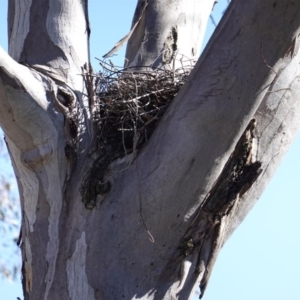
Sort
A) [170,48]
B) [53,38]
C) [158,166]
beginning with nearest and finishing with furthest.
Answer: [158,166] < [53,38] < [170,48]

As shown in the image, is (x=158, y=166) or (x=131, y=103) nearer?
(x=158, y=166)

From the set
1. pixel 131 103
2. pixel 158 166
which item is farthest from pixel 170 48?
pixel 158 166

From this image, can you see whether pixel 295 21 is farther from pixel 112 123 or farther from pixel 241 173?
pixel 112 123

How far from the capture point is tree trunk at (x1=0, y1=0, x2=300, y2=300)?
2.14 m

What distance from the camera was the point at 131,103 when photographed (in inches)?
104

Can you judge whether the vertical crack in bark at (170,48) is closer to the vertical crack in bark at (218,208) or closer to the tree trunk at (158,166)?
the tree trunk at (158,166)

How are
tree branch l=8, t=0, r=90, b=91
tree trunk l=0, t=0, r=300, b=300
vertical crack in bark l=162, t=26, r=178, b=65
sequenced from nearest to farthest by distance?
1. tree trunk l=0, t=0, r=300, b=300
2. tree branch l=8, t=0, r=90, b=91
3. vertical crack in bark l=162, t=26, r=178, b=65

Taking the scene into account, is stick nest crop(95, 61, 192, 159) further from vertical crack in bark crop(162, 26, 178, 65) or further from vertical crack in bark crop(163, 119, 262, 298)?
vertical crack in bark crop(163, 119, 262, 298)

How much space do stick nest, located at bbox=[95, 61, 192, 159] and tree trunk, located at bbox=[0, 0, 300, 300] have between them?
70 mm

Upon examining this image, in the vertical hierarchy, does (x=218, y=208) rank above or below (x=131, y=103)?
below

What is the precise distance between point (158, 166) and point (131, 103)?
0.46 meters

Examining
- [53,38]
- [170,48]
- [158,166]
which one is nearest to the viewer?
[158,166]

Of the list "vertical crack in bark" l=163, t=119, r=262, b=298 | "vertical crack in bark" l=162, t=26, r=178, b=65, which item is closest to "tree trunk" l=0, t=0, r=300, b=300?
"vertical crack in bark" l=163, t=119, r=262, b=298

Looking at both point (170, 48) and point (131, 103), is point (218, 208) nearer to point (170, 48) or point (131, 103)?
point (131, 103)
